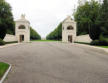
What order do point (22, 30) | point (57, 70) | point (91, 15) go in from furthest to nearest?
point (22, 30)
point (91, 15)
point (57, 70)

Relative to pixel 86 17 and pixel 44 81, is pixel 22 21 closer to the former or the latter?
pixel 86 17

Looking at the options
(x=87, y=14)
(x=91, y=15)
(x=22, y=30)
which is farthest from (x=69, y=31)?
(x=22, y=30)

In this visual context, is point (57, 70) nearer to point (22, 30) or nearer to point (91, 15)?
point (22, 30)

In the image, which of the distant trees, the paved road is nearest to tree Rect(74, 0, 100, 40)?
the distant trees

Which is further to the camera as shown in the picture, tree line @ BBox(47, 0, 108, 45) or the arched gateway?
the arched gateway

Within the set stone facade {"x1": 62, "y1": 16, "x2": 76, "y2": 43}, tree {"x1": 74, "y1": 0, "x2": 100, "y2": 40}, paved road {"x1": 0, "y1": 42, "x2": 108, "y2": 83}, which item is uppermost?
tree {"x1": 74, "y1": 0, "x2": 100, "y2": 40}

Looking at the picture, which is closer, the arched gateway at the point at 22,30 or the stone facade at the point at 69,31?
the arched gateway at the point at 22,30

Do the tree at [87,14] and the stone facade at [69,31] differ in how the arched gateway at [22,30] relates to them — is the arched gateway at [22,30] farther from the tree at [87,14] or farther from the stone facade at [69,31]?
the tree at [87,14]

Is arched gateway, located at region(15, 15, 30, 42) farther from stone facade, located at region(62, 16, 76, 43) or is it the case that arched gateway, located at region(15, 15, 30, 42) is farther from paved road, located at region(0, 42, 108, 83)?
paved road, located at region(0, 42, 108, 83)

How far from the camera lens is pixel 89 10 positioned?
52.1 m

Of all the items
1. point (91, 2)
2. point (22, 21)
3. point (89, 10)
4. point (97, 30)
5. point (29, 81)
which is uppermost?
point (91, 2)

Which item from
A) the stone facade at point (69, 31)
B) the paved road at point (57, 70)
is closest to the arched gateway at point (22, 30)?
the stone facade at point (69, 31)

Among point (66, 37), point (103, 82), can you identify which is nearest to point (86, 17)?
point (66, 37)

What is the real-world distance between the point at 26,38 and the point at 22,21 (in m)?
7.52
